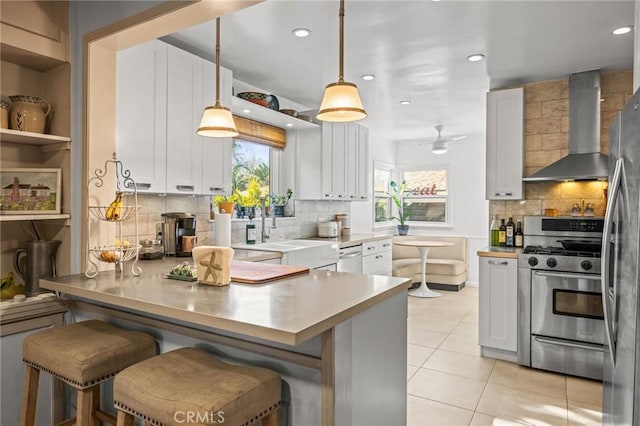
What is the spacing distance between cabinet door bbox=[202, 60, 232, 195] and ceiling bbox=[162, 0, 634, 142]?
0.71 feet

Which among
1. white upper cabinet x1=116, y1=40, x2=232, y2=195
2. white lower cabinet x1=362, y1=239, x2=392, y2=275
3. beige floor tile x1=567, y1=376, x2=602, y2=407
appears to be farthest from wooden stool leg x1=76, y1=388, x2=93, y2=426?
white lower cabinet x1=362, y1=239, x2=392, y2=275

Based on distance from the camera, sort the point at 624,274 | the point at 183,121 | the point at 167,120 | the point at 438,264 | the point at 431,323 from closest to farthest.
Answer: the point at 624,274, the point at 167,120, the point at 183,121, the point at 431,323, the point at 438,264

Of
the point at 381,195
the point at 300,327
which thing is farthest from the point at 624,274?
the point at 381,195

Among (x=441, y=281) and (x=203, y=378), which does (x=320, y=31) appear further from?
(x=441, y=281)

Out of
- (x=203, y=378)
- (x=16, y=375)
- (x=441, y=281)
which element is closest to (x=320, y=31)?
(x=203, y=378)

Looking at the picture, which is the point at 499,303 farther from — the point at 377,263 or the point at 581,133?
the point at 377,263

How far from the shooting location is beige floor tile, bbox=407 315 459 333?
432 centimetres

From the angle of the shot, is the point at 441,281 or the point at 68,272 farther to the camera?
the point at 441,281

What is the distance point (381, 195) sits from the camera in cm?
703

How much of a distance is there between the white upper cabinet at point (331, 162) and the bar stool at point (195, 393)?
3.33 metres

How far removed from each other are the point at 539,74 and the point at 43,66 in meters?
3.88

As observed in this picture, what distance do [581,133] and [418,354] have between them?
246 cm

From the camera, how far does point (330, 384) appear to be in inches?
53.8

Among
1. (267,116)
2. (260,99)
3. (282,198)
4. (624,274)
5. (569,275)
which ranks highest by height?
(260,99)
